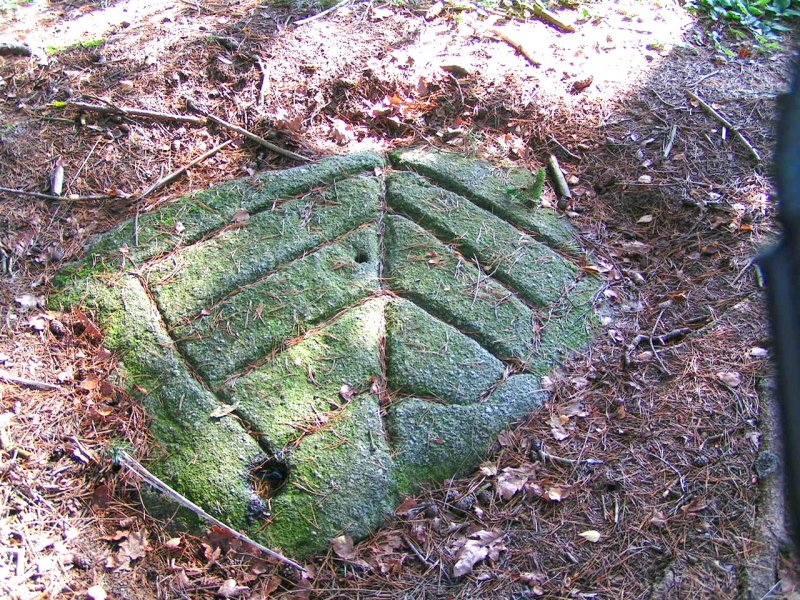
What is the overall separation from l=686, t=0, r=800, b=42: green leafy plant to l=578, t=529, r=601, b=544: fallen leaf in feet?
14.5

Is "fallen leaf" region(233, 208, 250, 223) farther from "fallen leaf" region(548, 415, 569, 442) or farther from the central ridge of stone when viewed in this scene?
"fallen leaf" region(548, 415, 569, 442)

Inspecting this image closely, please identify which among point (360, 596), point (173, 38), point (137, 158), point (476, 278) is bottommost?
point (360, 596)

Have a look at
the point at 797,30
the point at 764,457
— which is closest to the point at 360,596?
the point at 764,457

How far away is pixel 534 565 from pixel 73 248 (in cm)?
264

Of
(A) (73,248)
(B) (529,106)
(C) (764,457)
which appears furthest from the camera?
(B) (529,106)

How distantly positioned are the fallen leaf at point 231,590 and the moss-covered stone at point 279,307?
832 mm

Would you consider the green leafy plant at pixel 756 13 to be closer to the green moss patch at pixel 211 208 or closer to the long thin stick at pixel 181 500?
the green moss patch at pixel 211 208

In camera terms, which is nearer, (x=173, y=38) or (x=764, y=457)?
(x=764, y=457)

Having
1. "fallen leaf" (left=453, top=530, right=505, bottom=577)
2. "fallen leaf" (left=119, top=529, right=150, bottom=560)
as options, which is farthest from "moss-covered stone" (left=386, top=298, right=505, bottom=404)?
"fallen leaf" (left=119, top=529, right=150, bottom=560)

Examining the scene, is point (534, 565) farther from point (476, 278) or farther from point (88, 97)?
point (88, 97)

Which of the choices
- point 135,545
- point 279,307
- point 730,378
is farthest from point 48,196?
point 730,378

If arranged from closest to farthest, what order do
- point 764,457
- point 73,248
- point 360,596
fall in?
point 360,596
point 764,457
point 73,248

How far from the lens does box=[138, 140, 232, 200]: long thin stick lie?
11.1 feet

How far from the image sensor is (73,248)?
314 centimetres
